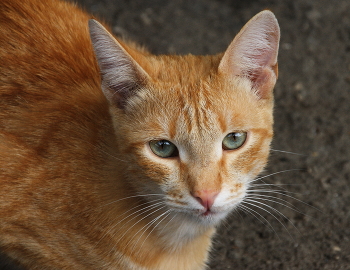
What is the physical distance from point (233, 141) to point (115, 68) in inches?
25.7

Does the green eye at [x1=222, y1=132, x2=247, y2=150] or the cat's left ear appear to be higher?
the cat's left ear

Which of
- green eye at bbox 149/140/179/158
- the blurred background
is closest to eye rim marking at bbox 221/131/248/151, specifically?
green eye at bbox 149/140/179/158

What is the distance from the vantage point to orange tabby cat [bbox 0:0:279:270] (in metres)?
2.44

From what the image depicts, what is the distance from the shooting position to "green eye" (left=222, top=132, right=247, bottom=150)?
2484 mm

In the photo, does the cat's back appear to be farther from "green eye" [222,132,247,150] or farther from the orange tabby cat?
"green eye" [222,132,247,150]

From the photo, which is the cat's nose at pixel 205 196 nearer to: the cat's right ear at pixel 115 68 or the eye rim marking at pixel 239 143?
the eye rim marking at pixel 239 143

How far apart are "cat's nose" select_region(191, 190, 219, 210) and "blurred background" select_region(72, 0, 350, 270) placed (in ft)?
2.49

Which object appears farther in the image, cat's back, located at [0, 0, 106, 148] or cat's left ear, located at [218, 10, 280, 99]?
cat's back, located at [0, 0, 106, 148]

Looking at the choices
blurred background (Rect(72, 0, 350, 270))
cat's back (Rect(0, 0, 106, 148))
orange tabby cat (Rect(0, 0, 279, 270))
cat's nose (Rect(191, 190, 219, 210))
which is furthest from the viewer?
blurred background (Rect(72, 0, 350, 270))

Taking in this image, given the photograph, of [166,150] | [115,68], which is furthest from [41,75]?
[166,150]

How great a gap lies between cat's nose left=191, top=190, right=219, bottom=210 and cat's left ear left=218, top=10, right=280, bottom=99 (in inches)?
24.0

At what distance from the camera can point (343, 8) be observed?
17.9 ft

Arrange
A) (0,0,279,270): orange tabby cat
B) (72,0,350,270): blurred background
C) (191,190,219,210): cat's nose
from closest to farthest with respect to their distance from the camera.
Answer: (191,190,219,210): cat's nose < (0,0,279,270): orange tabby cat < (72,0,350,270): blurred background

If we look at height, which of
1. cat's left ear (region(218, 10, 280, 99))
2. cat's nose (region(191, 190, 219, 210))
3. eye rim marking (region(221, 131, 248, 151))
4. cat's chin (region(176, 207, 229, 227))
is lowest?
cat's chin (region(176, 207, 229, 227))
